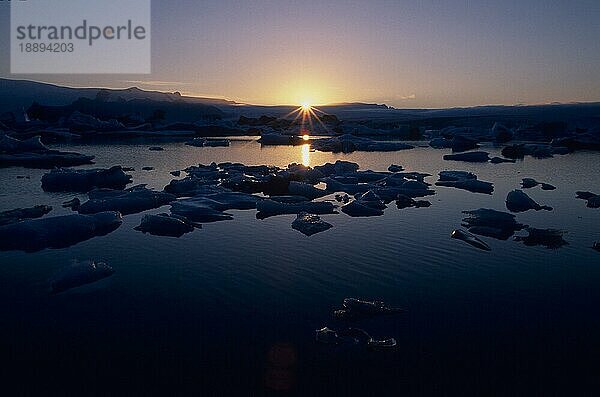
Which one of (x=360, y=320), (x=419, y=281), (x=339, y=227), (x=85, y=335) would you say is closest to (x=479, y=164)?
(x=339, y=227)

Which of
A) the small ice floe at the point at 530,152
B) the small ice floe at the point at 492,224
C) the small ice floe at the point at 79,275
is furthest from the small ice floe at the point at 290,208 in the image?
the small ice floe at the point at 530,152

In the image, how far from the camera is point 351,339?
183 inches

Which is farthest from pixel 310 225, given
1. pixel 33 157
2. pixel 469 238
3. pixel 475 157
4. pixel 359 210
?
pixel 33 157

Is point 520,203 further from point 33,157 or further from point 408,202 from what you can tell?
point 33,157

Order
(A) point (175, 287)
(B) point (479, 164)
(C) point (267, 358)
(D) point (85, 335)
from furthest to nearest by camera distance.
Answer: (B) point (479, 164) → (A) point (175, 287) → (D) point (85, 335) → (C) point (267, 358)

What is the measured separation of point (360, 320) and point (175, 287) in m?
2.32

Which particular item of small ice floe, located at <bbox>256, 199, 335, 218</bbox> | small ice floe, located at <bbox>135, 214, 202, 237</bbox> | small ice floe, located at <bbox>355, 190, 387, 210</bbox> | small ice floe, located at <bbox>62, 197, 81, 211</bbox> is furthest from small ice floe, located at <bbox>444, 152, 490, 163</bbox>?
small ice floe, located at <bbox>62, 197, 81, 211</bbox>

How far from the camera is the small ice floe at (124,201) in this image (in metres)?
9.77

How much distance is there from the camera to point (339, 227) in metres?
8.83

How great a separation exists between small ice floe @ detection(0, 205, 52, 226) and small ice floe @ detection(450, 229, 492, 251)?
7.61 m

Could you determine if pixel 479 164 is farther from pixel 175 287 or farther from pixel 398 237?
pixel 175 287

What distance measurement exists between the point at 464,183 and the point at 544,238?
520 cm

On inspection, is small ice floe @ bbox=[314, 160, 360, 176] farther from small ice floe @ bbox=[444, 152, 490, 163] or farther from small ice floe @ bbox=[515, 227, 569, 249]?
small ice floe @ bbox=[515, 227, 569, 249]

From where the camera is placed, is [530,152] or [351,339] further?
[530,152]
